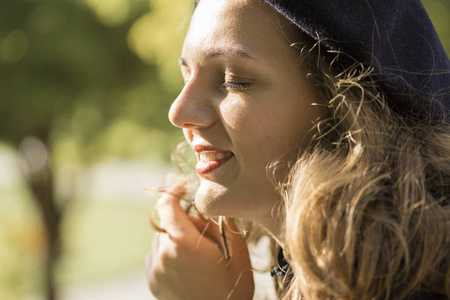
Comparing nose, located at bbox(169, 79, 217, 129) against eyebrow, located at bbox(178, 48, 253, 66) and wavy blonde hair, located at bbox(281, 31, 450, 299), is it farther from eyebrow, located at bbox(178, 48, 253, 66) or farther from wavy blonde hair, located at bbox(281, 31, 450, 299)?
wavy blonde hair, located at bbox(281, 31, 450, 299)

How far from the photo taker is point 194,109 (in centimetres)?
153

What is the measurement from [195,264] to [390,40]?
945 mm

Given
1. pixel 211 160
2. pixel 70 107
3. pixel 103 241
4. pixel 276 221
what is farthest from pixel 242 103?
pixel 103 241

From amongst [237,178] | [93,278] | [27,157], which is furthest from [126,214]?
[237,178]

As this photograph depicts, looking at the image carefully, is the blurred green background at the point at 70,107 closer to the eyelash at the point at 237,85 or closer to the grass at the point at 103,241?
the grass at the point at 103,241

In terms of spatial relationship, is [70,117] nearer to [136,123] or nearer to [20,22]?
[136,123]

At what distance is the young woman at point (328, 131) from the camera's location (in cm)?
126

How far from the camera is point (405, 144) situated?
1.46 m

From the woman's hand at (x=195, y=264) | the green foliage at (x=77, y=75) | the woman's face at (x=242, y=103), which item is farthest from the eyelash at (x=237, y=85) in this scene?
the green foliage at (x=77, y=75)

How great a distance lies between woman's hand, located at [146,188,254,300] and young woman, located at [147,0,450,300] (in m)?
0.26

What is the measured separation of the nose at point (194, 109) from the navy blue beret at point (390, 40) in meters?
0.31

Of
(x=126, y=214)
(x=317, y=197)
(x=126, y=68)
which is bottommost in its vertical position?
(x=126, y=214)

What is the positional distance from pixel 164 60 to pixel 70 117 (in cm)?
408

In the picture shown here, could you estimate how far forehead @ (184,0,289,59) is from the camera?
58.2 inches
